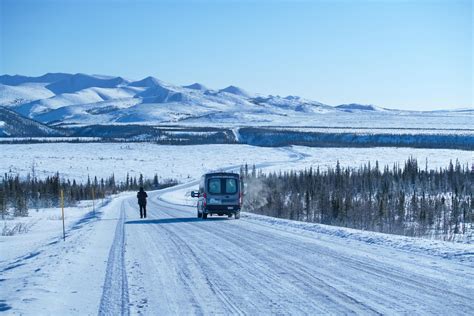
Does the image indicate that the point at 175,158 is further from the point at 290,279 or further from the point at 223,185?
the point at 290,279

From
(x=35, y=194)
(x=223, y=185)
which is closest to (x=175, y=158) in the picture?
(x=35, y=194)

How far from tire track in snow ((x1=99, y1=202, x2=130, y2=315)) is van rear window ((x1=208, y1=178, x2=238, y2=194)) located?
39.3 feet

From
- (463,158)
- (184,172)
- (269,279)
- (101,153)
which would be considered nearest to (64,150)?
(101,153)

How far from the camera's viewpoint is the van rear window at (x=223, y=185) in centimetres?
2583

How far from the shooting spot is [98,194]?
6419cm

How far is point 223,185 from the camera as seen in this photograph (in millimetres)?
25984

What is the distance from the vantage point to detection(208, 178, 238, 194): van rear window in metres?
25.8

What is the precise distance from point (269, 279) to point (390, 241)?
5.82 m

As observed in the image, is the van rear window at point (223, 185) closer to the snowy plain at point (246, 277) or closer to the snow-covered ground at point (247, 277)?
the snowy plain at point (246, 277)

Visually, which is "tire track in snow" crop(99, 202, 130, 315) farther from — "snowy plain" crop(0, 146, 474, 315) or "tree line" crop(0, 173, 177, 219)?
"tree line" crop(0, 173, 177, 219)

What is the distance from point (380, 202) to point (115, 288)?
914 inches

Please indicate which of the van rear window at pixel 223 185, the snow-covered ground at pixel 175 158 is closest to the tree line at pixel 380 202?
the van rear window at pixel 223 185

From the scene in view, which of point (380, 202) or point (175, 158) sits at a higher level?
point (175, 158)

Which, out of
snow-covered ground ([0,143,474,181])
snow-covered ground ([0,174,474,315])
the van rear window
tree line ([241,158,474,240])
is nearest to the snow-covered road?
snow-covered ground ([0,174,474,315])
